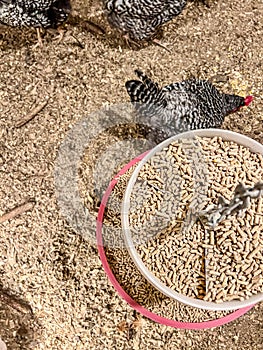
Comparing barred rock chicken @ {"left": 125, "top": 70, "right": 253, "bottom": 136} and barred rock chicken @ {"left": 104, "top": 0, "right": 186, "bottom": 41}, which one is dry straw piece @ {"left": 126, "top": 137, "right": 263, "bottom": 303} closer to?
barred rock chicken @ {"left": 125, "top": 70, "right": 253, "bottom": 136}

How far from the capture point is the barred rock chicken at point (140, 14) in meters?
2.50

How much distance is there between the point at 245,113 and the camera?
2.82m

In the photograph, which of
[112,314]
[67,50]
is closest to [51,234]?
[112,314]

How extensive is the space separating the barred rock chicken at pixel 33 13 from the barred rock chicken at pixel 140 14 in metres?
0.24

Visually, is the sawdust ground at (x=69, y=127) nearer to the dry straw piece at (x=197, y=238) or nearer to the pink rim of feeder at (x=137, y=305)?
the pink rim of feeder at (x=137, y=305)

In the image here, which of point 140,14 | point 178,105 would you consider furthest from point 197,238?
point 140,14

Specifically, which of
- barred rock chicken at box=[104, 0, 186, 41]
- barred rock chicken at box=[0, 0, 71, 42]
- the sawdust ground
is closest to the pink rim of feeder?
the sawdust ground

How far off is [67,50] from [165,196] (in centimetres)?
106

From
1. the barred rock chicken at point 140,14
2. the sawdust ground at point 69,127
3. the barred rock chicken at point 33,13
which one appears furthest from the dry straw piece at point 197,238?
the barred rock chicken at point 33,13

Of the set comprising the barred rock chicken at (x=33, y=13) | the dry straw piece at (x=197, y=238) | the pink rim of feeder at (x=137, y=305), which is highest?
the barred rock chicken at (x=33, y=13)

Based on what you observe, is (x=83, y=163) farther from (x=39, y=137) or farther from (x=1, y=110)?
(x=1, y=110)

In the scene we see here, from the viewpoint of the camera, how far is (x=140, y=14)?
2547mm

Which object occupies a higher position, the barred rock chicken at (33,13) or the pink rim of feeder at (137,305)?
the barred rock chicken at (33,13)

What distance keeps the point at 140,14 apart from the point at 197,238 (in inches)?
43.0
